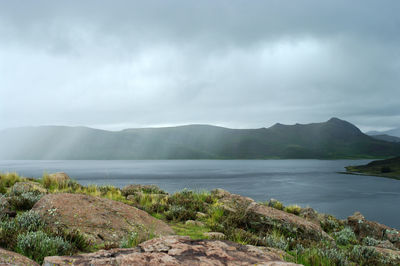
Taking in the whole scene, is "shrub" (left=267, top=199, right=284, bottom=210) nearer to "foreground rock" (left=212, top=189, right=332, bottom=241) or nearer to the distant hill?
"foreground rock" (left=212, top=189, right=332, bottom=241)

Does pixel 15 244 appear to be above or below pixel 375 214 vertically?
above

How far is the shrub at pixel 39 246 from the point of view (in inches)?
173

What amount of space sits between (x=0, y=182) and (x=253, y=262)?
48.5ft

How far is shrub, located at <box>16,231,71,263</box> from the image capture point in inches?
173

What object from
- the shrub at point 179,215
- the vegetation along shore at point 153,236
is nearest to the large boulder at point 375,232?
the vegetation along shore at point 153,236

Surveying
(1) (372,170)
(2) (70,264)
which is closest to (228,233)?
(2) (70,264)

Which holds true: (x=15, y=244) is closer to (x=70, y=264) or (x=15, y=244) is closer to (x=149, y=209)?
(x=70, y=264)

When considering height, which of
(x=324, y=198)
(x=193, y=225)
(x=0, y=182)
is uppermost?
(x=0, y=182)

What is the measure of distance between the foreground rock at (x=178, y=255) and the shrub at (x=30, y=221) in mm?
2901

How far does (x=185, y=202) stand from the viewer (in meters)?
12.7

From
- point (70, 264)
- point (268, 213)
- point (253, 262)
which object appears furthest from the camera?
point (268, 213)

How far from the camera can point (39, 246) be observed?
451cm

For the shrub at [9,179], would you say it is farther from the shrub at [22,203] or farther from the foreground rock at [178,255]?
the foreground rock at [178,255]

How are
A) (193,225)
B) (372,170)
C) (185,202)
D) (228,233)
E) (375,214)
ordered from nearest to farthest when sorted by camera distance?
1. (228,233)
2. (193,225)
3. (185,202)
4. (375,214)
5. (372,170)
